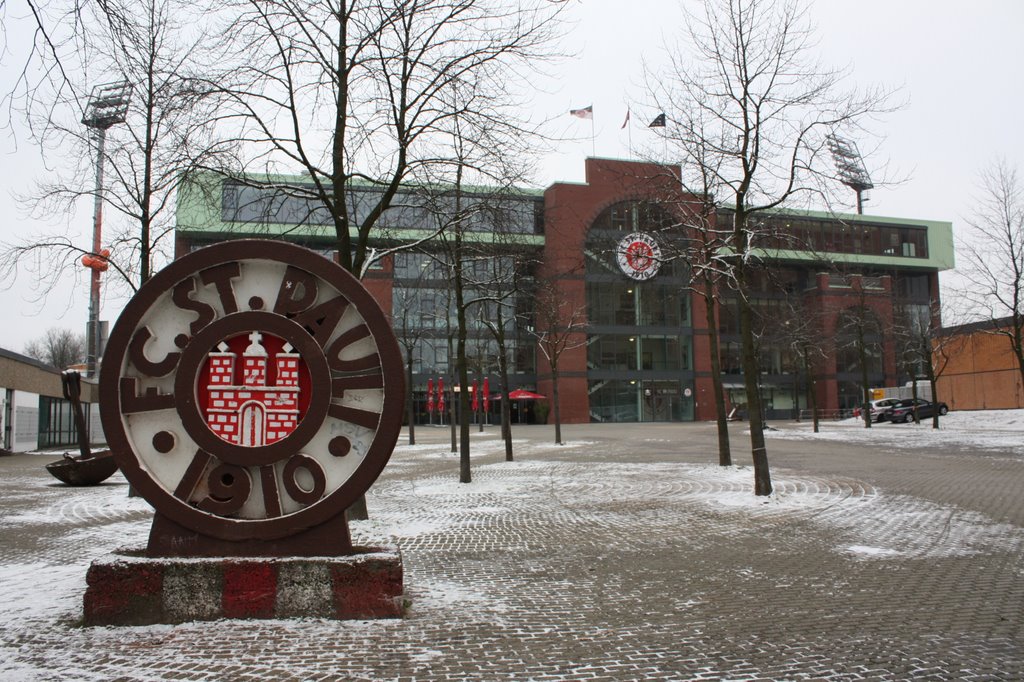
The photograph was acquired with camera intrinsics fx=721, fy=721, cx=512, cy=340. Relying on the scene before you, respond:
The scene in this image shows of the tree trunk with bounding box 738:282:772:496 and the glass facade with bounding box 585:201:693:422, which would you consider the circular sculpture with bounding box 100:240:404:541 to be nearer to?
the tree trunk with bounding box 738:282:772:496

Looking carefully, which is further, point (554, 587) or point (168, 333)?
point (554, 587)

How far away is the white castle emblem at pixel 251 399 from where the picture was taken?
6.12 metres

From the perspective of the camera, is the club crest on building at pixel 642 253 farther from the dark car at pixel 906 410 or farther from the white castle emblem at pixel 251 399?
the dark car at pixel 906 410

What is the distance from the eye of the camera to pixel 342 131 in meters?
11.3

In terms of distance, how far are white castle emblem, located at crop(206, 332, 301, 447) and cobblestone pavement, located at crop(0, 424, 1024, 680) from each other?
1.54m

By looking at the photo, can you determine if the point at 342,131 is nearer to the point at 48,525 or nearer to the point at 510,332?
the point at 48,525

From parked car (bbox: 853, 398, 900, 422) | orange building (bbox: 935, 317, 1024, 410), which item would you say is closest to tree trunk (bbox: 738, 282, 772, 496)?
orange building (bbox: 935, 317, 1024, 410)

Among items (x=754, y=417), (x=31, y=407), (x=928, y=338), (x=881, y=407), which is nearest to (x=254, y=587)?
(x=754, y=417)

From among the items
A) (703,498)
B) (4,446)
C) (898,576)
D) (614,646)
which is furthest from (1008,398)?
(4,446)

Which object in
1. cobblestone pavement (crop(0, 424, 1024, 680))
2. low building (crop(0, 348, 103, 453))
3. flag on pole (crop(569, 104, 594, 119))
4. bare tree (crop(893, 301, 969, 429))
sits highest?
flag on pole (crop(569, 104, 594, 119))

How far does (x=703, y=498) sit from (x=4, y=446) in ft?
90.1

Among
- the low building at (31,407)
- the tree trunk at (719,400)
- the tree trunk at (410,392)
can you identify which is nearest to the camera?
the tree trunk at (719,400)

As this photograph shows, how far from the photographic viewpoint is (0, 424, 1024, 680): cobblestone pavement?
15.7 ft

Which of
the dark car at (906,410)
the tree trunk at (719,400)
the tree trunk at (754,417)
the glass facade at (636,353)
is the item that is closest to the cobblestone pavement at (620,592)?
the tree trunk at (754,417)
